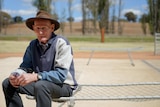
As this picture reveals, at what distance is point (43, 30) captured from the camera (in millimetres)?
3248

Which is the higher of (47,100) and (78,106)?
(47,100)

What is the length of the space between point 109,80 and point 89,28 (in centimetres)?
5169

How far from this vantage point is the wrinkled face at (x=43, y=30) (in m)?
3.24

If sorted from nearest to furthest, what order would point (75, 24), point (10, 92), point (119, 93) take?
point (10, 92) < point (119, 93) < point (75, 24)

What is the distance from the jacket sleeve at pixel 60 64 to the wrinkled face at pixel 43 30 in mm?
139

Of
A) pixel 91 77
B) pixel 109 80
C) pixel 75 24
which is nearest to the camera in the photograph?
Answer: pixel 109 80

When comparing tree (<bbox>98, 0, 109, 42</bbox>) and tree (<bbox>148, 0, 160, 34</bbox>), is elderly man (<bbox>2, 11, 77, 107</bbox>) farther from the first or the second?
tree (<bbox>98, 0, 109, 42</bbox>)

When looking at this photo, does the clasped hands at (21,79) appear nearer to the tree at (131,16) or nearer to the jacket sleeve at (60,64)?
the jacket sleeve at (60,64)

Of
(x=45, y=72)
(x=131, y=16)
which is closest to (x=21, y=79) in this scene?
(x=45, y=72)

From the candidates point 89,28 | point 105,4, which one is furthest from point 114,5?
point 89,28

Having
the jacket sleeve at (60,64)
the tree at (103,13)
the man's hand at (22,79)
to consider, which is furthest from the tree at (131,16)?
the man's hand at (22,79)

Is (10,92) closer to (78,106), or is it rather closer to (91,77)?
(78,106)

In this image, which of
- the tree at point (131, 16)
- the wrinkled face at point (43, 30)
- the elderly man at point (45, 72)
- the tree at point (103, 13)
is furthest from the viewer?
the tree at point (131, 16)

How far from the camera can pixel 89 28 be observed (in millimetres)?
58688
